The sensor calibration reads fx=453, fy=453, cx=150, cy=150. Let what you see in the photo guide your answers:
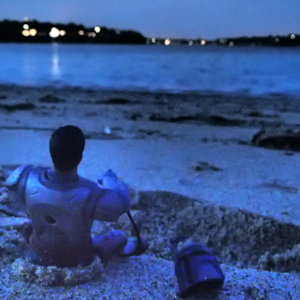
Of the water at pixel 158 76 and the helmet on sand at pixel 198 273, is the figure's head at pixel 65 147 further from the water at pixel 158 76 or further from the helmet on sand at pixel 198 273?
the water at pixel 158 76

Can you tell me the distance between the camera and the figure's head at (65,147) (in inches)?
96.9

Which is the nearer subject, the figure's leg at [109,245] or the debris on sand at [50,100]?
the figure's leg at [109,245]

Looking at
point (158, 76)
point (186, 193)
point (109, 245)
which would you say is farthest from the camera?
point (158, 76)

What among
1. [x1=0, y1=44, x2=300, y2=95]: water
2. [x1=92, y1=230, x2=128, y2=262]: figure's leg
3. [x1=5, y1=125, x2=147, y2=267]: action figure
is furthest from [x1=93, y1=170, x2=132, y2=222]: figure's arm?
[x1=0, y1=44, x2=300, y2=95]: water

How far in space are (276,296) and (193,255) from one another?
566 mm

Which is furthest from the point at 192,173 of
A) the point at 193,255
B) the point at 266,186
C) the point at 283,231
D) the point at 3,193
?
the point at 193,255

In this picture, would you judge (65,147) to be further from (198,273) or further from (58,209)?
(198,273)

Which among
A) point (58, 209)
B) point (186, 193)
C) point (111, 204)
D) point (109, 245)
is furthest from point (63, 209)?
point (186, 193)

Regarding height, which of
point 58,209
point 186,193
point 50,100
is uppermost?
point 58,209

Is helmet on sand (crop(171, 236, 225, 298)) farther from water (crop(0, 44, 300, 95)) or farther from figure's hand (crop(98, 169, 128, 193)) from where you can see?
water (crop(0, 44, 300, 95))

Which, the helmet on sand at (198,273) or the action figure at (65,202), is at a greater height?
the action figure at (65,202)

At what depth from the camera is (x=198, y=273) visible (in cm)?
254

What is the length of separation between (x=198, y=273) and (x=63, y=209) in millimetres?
835

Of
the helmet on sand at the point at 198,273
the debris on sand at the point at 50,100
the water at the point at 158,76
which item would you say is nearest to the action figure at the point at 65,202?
the helmet on sand at the point at 198,273
